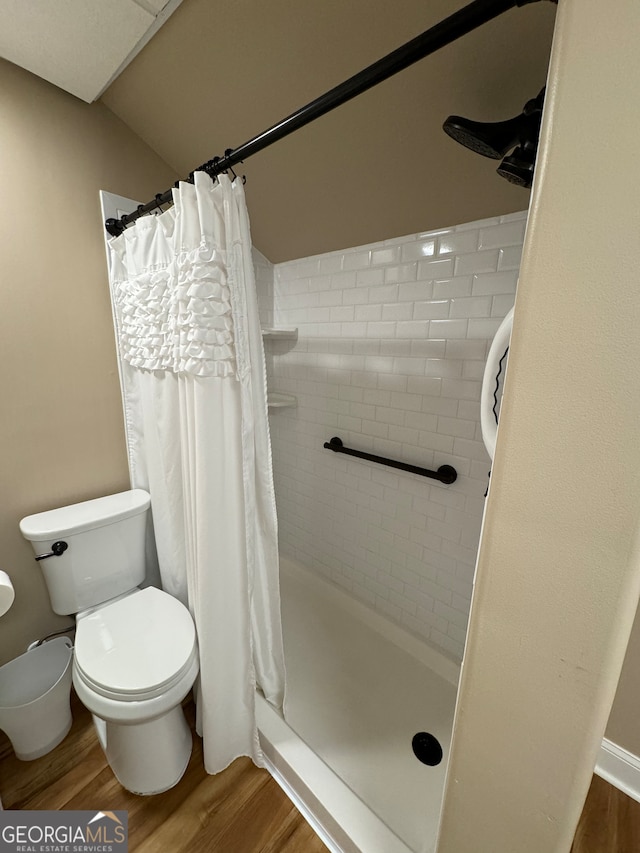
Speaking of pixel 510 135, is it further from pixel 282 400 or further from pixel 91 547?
pixel 91 547

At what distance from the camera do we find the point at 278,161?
4.12 ft

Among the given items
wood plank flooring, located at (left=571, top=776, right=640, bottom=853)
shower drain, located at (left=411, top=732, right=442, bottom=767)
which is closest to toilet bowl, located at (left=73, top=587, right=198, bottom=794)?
shower drain, located at (left=411, top=732, right=442, bottom=767)

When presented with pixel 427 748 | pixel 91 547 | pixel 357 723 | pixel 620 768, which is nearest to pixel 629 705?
pixel 620 768

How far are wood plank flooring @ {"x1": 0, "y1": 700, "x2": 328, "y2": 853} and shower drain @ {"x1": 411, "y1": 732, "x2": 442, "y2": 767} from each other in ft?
1.40

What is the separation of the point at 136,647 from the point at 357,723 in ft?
2.98

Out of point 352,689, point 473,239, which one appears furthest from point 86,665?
point 473,239

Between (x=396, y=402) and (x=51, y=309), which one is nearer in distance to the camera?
(x=51, y=309)

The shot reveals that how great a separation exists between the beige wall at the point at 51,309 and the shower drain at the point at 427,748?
147 cm

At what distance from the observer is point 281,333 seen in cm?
178

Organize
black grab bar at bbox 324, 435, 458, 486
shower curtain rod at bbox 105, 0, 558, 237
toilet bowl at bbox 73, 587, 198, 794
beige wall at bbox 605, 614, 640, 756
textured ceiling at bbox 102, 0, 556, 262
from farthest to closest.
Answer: black grab bar at bbox 324, 435, 458, 486 < beige wall at bbox 605, 614, 640, 756 < toilet bowl at bbox 73, 587, 198, 794 < textured ceiling at bbox 102, 0, 556, 262 < shower curtain rod at bbox 105, 0, 558, 237

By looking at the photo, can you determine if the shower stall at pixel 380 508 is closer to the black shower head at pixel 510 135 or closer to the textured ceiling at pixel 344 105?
the textured ceiling at pixel 344 105

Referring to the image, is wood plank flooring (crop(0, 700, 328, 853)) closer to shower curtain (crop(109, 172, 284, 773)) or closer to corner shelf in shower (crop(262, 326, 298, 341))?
shower curtain (crop(109, 172, 284, 773))

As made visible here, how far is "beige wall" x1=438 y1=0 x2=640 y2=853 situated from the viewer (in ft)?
1.10

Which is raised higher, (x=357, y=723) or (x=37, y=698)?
(x=37, y=698)
